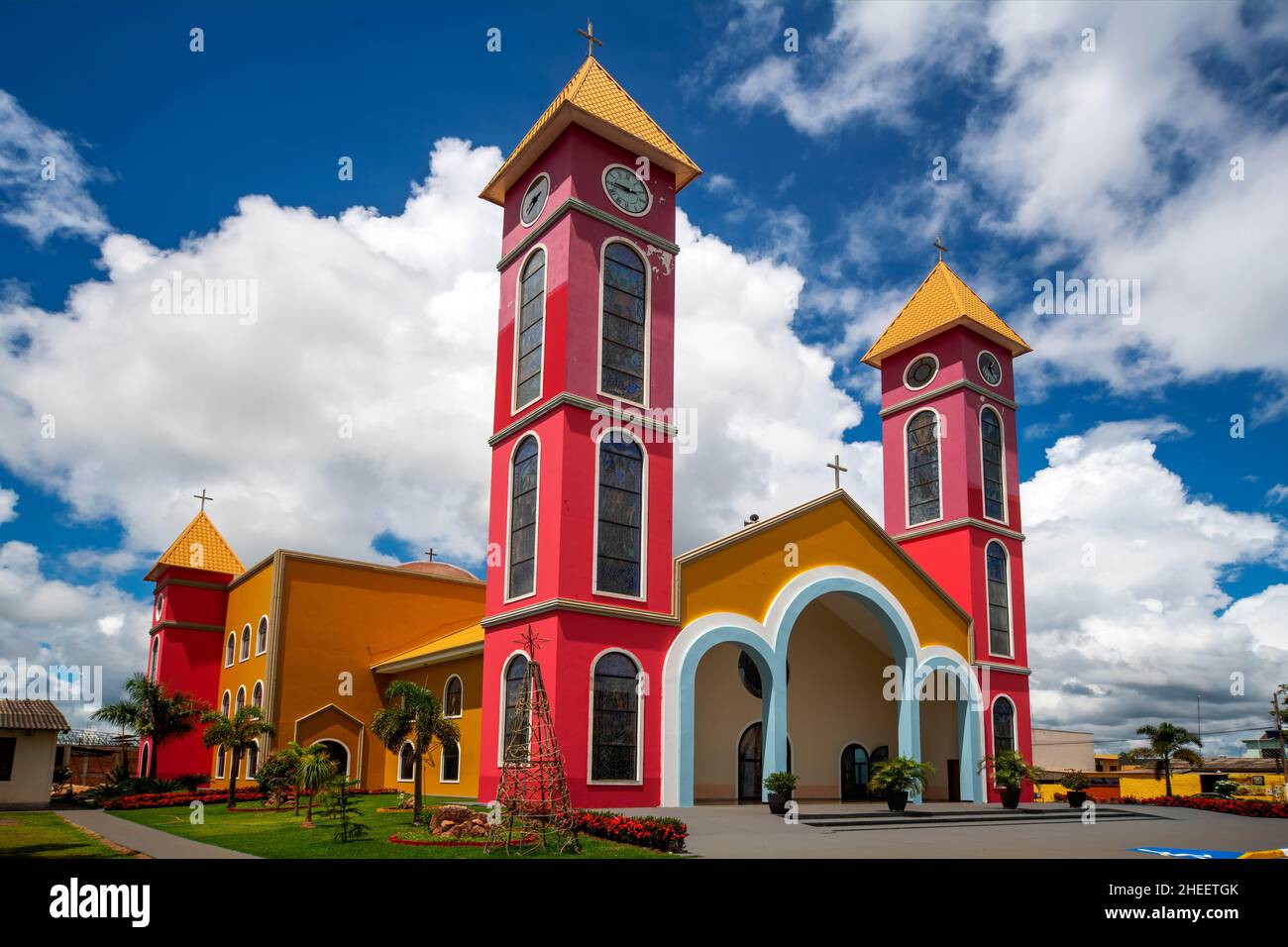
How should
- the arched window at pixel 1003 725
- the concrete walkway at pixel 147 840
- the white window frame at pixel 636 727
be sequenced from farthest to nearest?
the arched window at pixel 1003 725 < the white window frame at pixel 636 727 < the concrete walkway at pixel 147 840

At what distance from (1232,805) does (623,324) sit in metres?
21.0

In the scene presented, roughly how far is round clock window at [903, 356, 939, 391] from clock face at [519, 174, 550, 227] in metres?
13.9

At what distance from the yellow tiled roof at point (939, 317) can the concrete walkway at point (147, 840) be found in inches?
955

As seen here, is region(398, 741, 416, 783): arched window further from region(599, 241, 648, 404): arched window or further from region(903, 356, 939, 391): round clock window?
region(903, 356, 939, 391): round clock window

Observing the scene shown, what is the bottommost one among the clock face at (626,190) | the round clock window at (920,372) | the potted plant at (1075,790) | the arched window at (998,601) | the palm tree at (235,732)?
the potted plant at (1075,790)

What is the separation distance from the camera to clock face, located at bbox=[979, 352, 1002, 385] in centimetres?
3072

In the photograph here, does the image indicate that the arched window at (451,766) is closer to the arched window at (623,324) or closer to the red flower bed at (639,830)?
the red flower bed at (639,830)

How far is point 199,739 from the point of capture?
33031mm

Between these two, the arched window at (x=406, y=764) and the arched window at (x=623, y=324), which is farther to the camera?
the arched window at (x=406, y=764)

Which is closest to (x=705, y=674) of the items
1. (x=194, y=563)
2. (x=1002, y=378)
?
(x=1002, y=378)

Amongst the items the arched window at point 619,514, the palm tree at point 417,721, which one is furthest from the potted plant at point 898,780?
the palm tree at point 417,721

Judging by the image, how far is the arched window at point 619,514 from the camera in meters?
21.1
